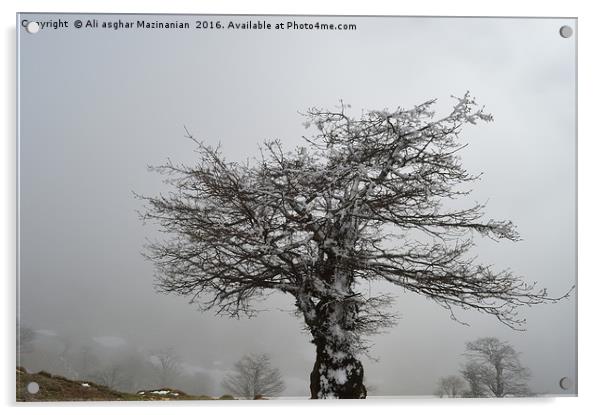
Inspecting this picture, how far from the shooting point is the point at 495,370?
2832 mm

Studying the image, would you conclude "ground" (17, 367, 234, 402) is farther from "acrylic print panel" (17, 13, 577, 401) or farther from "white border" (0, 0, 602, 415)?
"acrylic print panel" (17, 13, 577, 401)

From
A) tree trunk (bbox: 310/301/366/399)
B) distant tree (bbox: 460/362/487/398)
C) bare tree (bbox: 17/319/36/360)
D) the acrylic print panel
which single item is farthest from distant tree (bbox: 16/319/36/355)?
distant tree (bbox: 460/362/487/398)

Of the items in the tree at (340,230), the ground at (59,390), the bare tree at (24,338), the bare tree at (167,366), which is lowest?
the ground at (59,390)

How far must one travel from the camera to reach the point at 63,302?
278cm

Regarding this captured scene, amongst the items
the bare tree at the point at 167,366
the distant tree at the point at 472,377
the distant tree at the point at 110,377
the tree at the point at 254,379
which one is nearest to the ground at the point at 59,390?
the distant tree at the point at 110,377

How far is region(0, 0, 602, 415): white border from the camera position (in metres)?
2.80

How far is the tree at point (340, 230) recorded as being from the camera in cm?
282

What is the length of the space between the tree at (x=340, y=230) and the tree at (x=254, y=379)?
179 millimetres

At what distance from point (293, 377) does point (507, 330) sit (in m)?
1.02

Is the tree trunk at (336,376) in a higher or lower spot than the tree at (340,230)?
lower

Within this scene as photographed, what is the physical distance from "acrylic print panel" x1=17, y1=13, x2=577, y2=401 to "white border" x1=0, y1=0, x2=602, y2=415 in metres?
0.06
